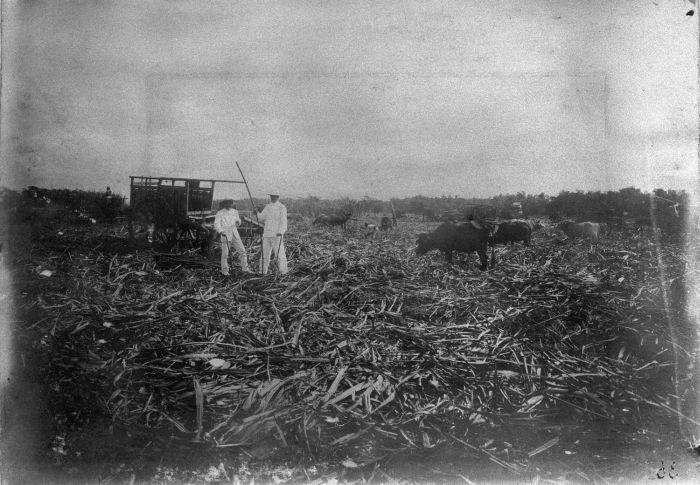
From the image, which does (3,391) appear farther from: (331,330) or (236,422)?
(331,330)

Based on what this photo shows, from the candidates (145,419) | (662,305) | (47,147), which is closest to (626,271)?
(662,305)

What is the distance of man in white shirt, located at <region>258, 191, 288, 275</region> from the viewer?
14.5 feet

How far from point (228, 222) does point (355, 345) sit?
2617mm

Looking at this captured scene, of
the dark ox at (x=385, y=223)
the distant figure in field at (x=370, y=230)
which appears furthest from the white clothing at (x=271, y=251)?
the dark ox at (x=385, y=223)

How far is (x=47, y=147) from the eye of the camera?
3.46 metres

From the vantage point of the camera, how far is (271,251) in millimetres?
4867

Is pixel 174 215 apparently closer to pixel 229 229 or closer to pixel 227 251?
pixel 229 229

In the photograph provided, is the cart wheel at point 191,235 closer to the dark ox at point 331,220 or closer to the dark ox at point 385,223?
the dark ox at point 331,220

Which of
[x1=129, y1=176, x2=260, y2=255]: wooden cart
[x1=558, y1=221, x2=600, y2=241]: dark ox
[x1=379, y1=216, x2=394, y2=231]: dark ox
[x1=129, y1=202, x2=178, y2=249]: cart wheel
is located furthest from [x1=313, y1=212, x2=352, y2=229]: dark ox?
[x1=558, y1=221, x2=600, y2=241]: dark ox

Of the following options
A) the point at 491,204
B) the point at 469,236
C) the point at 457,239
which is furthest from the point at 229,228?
the point at 491,204

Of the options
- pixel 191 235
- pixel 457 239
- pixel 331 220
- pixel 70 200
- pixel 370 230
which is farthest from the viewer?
pixel 331 220

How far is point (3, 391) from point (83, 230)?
1.92 metres

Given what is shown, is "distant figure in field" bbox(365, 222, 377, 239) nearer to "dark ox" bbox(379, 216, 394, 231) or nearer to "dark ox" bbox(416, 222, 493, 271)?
"dark ox" bbox(379, 216, 394, 231)

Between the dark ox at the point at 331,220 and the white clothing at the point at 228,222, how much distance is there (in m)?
1.32
